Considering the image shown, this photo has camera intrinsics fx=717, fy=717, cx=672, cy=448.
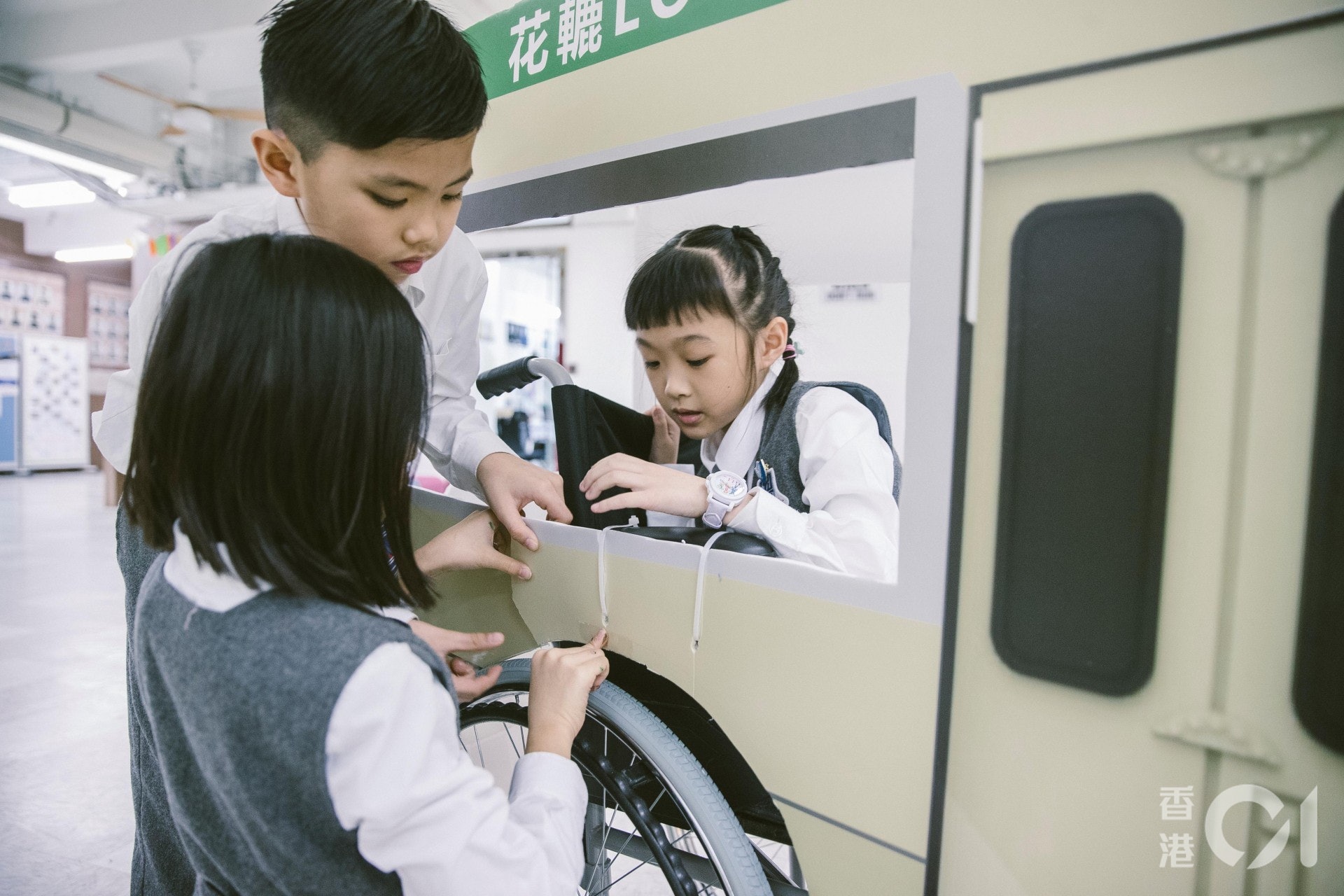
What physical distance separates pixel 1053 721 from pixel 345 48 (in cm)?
92

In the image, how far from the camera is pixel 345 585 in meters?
0.63

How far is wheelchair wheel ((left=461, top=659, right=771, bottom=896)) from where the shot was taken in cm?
74

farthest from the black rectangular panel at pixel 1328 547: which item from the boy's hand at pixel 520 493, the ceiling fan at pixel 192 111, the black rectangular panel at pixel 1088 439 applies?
the ceiling fan at pixel 192 111

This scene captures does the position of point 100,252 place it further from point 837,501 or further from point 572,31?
point 837,501

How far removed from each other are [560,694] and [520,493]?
281 millimetres

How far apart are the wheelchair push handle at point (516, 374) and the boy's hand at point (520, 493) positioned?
0.71 feet

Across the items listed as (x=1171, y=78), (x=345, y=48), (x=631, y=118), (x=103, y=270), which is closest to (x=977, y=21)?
(x=1171, y=78)

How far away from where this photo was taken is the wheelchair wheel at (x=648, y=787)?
2.43 ft

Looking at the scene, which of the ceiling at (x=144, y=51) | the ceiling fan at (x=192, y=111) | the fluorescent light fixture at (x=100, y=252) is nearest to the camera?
the ceiling at (x=144, y=51)

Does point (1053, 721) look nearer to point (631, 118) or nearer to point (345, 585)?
point (345, 585)

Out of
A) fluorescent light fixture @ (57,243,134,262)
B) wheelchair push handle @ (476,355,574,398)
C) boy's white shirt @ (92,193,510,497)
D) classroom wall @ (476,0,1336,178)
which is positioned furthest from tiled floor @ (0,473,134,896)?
fluorescent light fixture @ (57,243,134,262)

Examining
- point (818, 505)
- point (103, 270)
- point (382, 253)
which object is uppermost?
point (103, 270)

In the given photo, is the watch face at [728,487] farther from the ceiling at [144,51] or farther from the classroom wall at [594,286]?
the ceiling at [144,51]

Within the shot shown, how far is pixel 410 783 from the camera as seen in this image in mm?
551
